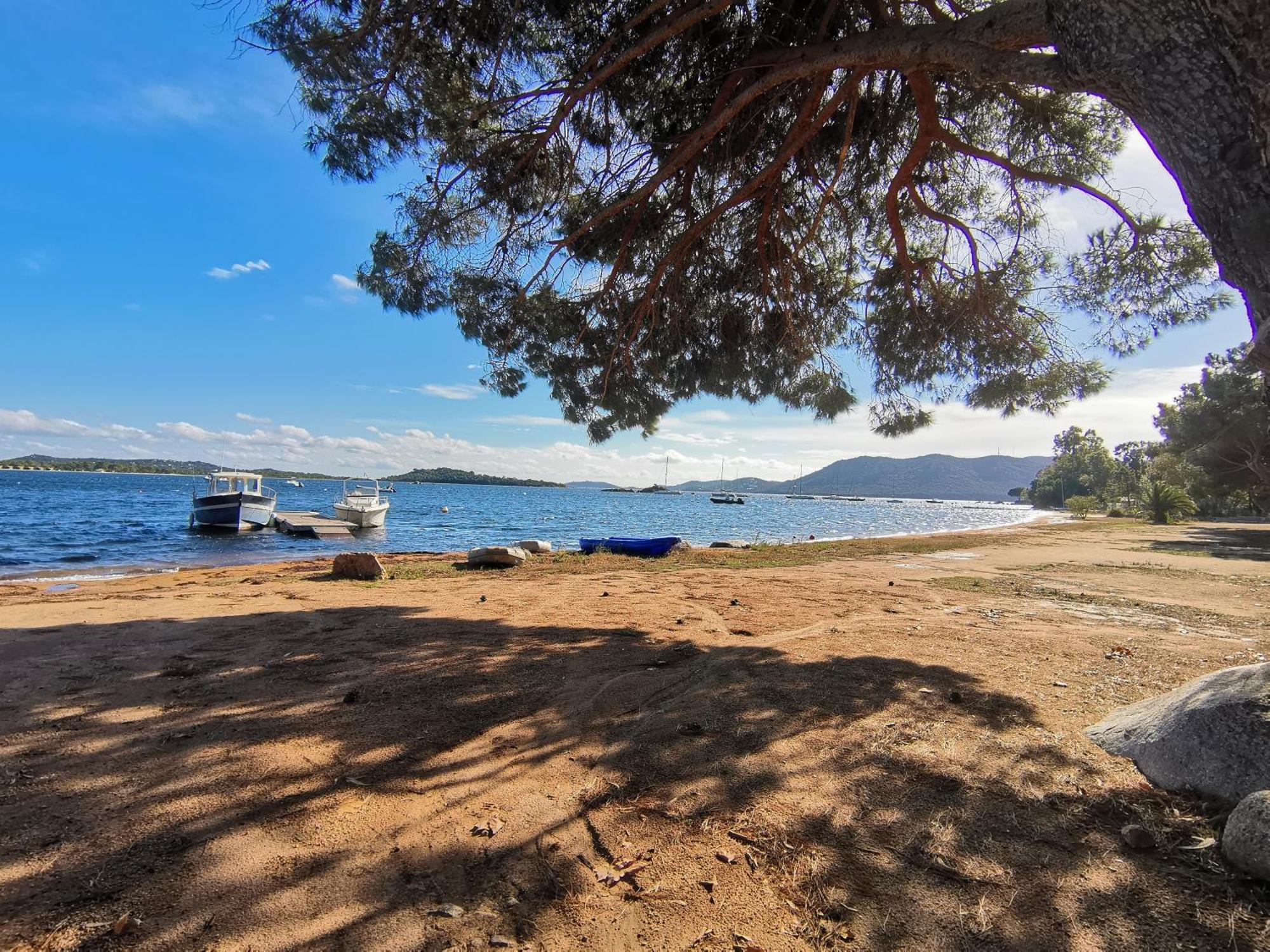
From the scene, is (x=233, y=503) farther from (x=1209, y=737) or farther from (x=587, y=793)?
(x=1209, y=737)

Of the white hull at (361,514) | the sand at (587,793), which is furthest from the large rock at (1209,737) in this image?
the white hull at (361,514)

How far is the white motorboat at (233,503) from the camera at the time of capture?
24.0 meters

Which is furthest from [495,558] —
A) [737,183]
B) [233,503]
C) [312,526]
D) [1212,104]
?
Answer: [233,503]

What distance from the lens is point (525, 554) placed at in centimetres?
1241

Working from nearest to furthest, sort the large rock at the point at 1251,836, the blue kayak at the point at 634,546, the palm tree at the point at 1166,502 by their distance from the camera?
the large rock at the point at 1251,836
the blue kayak at the point at 634,546
the palm tree at the point at 1166,502

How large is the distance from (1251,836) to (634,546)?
43.2ft

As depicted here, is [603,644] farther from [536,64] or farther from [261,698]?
[536,64]

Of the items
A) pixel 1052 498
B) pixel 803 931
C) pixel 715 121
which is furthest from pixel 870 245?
pixel 1052 498

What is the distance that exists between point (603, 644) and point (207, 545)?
2173cm

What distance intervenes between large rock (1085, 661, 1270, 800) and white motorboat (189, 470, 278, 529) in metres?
29.1

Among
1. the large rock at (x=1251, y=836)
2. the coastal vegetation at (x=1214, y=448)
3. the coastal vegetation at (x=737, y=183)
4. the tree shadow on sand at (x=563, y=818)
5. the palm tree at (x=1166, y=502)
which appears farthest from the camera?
the palm tree at (x=1166, y=502)

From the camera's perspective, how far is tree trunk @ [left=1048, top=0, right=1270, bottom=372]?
6.23ft

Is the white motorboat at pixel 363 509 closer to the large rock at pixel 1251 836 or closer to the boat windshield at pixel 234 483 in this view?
the boat windshield at pixel 234 483

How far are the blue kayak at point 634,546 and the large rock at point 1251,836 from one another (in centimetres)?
1265
